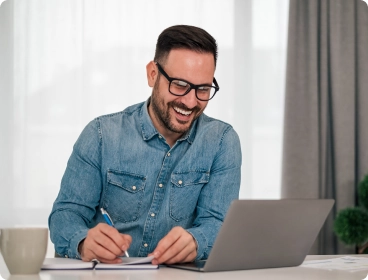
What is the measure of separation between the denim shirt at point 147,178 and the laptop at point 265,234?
386 millimetres

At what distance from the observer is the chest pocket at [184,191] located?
6.04 feet

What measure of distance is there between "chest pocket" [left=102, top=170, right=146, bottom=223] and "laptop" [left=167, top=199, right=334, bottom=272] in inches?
16.8

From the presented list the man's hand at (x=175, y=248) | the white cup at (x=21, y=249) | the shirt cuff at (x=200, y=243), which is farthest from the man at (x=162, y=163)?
the white cup at (x=21, y=249)

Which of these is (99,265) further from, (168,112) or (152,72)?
(152,72)

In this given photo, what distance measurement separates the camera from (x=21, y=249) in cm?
120

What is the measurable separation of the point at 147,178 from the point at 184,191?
0.12 m

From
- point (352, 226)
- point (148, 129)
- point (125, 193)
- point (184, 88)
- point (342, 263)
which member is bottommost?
point (352, 226)

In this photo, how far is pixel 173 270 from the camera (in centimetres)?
134

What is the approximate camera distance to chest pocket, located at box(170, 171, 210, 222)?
1842 millimetres

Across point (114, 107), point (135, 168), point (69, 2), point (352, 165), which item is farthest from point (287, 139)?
point (135, 168)

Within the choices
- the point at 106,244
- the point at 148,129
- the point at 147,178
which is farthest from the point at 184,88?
the point at 106,244

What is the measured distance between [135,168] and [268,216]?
0.64m

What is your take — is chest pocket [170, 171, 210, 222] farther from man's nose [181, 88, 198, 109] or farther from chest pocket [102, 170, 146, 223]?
man's nose [181, 88, 198, 109]

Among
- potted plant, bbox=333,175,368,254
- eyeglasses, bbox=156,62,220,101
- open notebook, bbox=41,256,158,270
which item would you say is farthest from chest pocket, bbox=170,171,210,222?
potted plant, bbox=333,175,368,254
